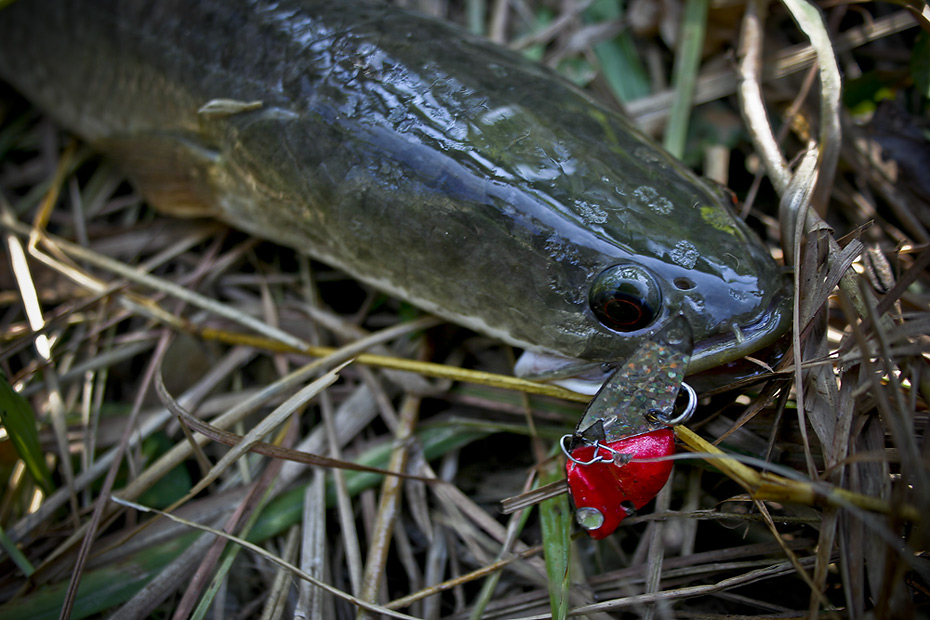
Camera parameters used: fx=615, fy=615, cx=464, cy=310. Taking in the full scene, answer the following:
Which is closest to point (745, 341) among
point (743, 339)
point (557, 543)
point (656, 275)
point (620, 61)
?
point (743, 339)

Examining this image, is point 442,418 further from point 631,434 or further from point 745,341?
point 745,341

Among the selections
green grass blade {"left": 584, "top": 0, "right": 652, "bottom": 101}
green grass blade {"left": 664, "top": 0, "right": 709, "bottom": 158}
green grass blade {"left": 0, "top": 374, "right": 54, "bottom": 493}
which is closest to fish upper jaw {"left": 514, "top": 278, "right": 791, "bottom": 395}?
green grass blade {"left": 664, "top": 0, "right": 709, "bottom": 158}

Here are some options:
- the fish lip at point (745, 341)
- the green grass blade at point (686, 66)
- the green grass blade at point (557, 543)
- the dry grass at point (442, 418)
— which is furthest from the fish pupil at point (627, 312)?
the green grass blade at point (686, 66)

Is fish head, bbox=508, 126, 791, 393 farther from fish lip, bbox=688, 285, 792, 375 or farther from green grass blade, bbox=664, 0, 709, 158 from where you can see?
green grass blade, bbox=664, 0, 709, 158

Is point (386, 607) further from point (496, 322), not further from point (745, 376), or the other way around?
point (745, 376)

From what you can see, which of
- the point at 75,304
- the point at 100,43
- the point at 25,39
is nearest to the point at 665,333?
the point at 75,304

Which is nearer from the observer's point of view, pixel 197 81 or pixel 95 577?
pixel 95 577

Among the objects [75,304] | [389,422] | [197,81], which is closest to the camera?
[389,422]
